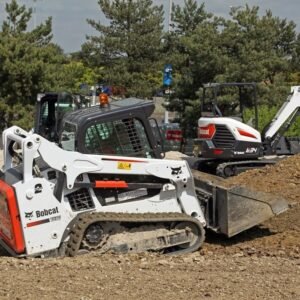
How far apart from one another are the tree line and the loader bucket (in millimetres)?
14194

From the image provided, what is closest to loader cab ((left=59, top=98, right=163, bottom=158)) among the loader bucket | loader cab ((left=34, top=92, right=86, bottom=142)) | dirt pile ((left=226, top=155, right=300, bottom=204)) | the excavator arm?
the loader bucket

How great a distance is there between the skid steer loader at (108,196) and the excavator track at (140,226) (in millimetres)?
11

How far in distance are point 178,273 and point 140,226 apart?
1149mm

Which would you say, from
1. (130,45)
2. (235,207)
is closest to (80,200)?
(235,207)

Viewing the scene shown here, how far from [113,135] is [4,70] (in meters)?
19.6

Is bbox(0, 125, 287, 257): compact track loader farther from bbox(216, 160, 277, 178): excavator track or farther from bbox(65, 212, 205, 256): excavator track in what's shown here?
bbox(216, 160, 277, 178): excavator track

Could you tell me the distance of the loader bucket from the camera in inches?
293

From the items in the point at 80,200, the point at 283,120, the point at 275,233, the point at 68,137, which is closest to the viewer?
the point at 80,200

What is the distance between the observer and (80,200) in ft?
22.9

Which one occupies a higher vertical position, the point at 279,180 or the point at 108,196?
the point at 108,196

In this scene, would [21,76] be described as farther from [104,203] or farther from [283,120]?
[104,203]

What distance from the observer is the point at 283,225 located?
8438 mm

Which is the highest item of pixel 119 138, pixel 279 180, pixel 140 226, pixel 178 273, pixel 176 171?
pixel 119 138

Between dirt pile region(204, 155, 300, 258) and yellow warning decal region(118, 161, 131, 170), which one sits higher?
yellow warning decal region(118, 161, 131, 170)
